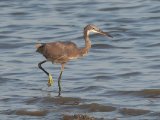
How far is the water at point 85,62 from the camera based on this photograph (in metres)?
11.0

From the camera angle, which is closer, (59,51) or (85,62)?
(59,51)

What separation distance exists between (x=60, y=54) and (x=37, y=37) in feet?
Result: 15.6

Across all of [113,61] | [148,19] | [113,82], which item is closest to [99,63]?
[113,61]

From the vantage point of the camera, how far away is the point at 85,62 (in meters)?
14.5

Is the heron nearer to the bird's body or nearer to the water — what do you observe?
the bird's body

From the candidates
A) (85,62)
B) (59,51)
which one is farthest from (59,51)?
(85,62)

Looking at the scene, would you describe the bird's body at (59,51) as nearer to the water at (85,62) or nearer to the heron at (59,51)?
the heron at (59,51)

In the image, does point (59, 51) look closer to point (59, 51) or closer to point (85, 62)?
point (59, 51)

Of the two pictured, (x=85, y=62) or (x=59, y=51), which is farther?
(x=85, y=62)

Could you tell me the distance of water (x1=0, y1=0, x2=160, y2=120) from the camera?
1105 centimetres

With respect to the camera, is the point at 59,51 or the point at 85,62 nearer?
the point at 59,51

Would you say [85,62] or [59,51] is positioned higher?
[59,51]

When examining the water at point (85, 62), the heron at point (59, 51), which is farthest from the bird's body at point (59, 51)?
the water at point (85, 62)

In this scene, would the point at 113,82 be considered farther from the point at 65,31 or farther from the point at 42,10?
the point at 42,10
